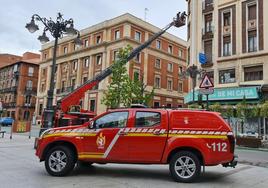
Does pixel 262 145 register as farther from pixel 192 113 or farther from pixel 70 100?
pixel 192 113

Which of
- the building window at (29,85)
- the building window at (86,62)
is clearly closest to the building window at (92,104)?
the building window at (86,62)

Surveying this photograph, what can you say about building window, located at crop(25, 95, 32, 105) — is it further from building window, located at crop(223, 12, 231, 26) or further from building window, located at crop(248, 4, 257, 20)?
building window, located at crop(248, 4, 257, 20)

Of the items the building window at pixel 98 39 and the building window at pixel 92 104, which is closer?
the building window at pixel 92 104

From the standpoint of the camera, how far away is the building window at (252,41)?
2643cm

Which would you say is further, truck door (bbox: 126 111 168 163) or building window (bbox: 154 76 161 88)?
building window (bbox: 154 76 161 88)

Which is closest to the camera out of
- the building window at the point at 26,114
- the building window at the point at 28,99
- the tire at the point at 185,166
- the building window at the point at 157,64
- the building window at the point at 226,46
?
the tire at the point at 185,166

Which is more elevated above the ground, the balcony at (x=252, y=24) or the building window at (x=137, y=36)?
the building window at (x=137, y=36)

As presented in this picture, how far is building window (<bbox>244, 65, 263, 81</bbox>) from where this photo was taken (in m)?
25.8

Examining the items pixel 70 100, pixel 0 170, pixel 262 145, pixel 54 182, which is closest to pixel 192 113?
pixel 54 182

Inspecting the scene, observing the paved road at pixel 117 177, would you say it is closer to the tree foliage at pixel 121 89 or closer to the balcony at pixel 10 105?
the tree foliage at pixel 121 89

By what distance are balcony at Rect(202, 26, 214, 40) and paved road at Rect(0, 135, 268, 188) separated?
70.8 ft

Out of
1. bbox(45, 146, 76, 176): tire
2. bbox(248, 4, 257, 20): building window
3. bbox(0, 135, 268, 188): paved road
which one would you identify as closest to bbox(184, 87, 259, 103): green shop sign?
bbox(248, 4, 257, 20): building window

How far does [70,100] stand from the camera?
1548 centimetres

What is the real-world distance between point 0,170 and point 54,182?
2.31m
